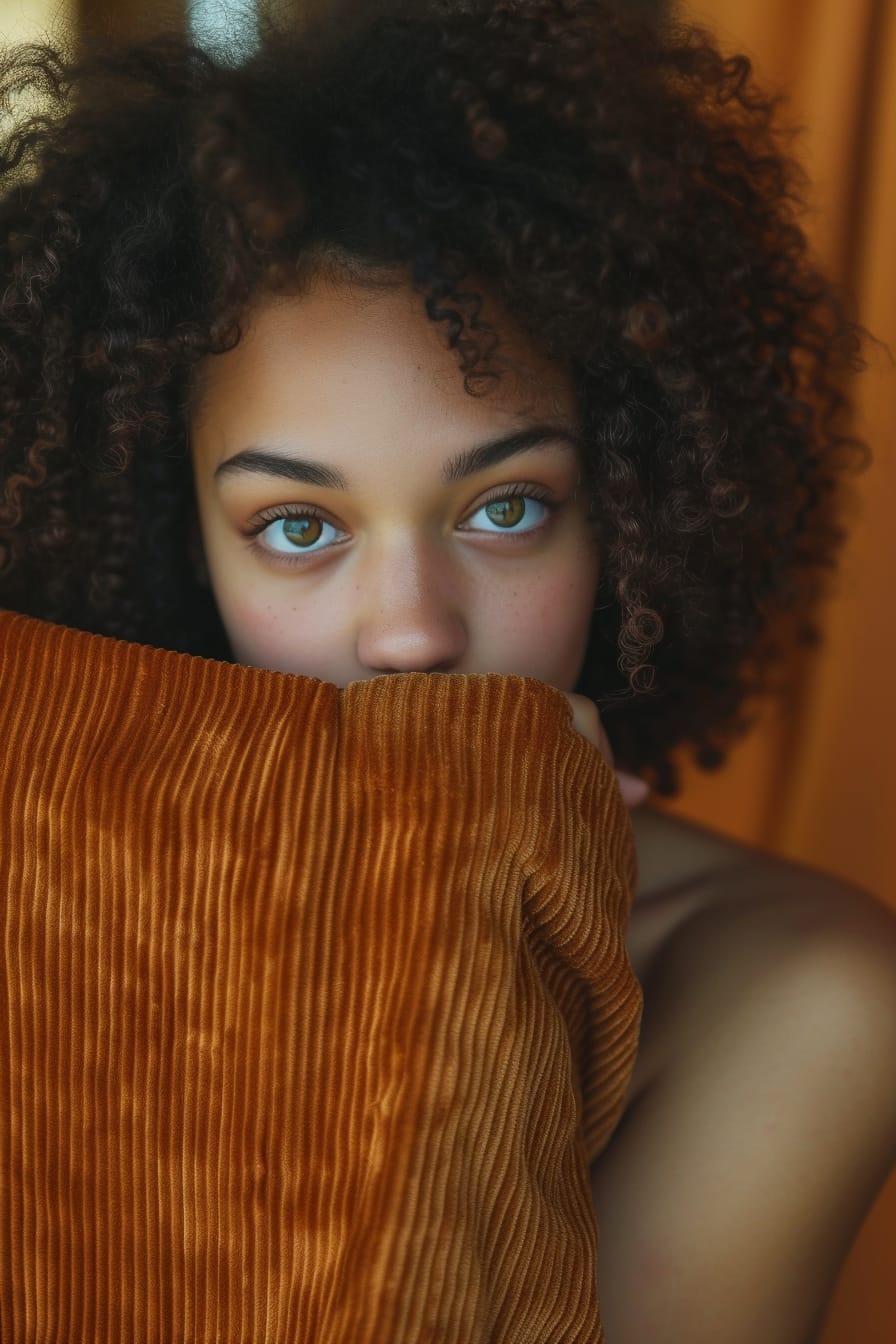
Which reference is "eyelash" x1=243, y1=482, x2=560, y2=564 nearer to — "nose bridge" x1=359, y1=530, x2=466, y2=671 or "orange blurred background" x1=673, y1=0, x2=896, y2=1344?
"nose bridge" x1=359, y1=530, x2=466, y2=671

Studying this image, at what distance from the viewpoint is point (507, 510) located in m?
0.92

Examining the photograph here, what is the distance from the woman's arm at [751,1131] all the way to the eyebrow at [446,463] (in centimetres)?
45

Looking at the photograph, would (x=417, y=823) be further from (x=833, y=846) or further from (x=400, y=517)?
(x=833, y=846)

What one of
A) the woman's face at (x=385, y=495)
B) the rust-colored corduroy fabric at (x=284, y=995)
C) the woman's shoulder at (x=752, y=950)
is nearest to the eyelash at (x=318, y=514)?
the woman's face at (x=385, y=495)

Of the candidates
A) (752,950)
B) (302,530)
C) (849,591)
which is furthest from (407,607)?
(849,591)

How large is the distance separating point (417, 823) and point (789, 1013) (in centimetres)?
44

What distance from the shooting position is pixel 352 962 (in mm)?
705

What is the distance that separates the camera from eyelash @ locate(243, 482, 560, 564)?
2.97ft

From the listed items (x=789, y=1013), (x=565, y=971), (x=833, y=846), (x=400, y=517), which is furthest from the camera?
(x=833, y=846)

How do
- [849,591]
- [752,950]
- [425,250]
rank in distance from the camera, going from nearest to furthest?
[425,250] → [752,950] → [849,591]

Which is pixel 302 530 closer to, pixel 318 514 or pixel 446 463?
pixel 318 514

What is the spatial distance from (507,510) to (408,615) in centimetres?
12

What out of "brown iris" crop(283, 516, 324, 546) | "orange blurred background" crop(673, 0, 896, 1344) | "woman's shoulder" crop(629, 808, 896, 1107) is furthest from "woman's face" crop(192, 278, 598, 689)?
"orange blurred background" crop(673, 0, 896, 1344)

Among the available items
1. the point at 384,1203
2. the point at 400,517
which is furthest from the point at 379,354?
the point at 384,1203
